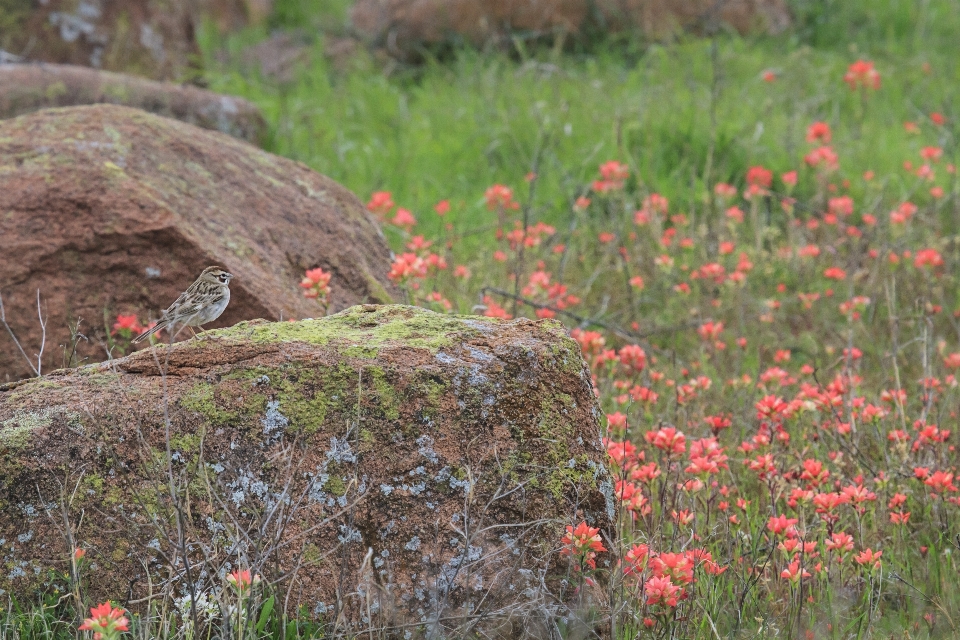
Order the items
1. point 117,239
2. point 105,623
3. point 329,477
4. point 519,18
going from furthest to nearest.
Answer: point 519,18 → point 117,239 → point 329,477 → point 105,623

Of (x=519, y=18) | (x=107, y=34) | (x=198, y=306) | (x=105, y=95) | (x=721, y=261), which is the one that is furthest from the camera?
(x=519, y=18)

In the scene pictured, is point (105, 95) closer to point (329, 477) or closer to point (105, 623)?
point (329, 477)

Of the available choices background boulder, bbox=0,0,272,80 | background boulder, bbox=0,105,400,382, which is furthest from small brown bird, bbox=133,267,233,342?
background boulder, bbox=0,0,272,80

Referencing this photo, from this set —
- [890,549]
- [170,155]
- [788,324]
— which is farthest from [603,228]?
[890,549]

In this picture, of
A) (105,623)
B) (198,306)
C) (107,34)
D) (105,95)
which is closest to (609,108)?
(105,95)

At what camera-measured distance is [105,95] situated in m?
6.71

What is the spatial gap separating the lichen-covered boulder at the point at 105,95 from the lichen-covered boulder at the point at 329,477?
4165 mm

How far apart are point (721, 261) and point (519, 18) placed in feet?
14.6

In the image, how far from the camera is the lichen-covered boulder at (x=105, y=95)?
6484 mm

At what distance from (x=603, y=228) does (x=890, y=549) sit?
375 centimetres

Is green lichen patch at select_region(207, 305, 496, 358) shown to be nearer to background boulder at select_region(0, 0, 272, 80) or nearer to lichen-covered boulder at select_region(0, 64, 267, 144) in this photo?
lichen-covered boulder at select_region(0, 64, 267, 144)

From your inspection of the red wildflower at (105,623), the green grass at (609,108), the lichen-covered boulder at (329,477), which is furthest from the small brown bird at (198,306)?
the green grass at (609,108)

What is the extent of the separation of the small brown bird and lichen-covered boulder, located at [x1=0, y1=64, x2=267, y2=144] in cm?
327

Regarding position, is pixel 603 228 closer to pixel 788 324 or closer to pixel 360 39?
pixel 788 324
